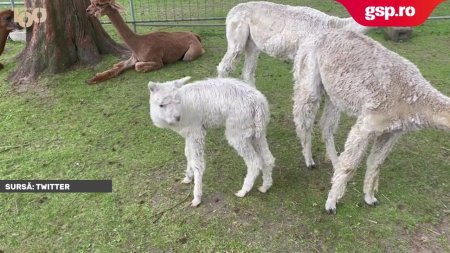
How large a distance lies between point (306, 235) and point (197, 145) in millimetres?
1134

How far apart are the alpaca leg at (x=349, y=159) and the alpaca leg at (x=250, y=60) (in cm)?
227

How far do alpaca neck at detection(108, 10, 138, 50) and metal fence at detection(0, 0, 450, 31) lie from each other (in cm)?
195

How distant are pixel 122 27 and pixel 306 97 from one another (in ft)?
11.0

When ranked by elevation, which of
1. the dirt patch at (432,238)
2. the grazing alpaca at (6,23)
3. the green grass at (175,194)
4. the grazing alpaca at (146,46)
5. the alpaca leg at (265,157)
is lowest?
the dirt patch at (432,238)

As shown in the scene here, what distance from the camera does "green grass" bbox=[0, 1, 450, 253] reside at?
3.25m

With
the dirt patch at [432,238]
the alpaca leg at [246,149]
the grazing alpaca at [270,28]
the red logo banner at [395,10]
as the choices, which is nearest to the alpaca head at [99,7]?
the grazing alpaca at [270,28]

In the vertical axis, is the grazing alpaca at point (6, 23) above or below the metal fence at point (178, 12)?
above

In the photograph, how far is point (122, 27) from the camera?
5992 mm

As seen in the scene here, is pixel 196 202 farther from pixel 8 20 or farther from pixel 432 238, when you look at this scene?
pixel 8 20

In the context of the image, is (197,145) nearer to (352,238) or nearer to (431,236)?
(352,238)

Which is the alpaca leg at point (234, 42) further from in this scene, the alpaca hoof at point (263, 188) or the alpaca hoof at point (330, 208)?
the alpaca hoof at point (330, 208)

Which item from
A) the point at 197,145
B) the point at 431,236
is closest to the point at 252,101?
the point at 197,145

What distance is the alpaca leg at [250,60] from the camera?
17.2 feet

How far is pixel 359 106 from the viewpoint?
3.27 metres
